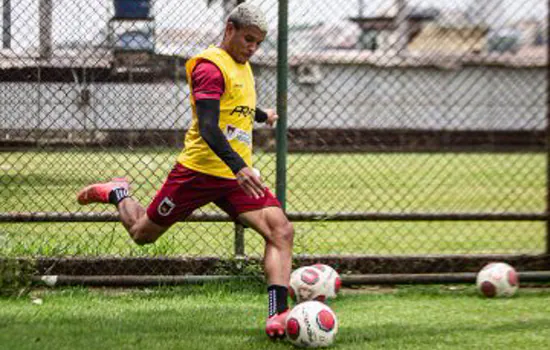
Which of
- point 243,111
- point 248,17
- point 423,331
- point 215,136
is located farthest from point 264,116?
point 423,331

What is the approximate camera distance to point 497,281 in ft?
19.0

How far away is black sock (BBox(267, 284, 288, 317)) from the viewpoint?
4.70 metres

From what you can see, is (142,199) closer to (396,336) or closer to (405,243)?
(396,336)

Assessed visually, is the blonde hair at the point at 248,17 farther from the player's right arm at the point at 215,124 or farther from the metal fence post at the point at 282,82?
the metal fence post at the point at 282,82

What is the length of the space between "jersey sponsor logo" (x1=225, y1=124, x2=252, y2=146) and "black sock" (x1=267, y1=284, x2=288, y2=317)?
0.83 m

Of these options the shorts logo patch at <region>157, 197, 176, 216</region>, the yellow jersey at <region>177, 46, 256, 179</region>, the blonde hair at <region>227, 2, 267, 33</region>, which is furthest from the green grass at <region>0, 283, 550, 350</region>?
the blonde hair at <region>227, 2, 267, 33</region>

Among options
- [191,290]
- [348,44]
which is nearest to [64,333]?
[191,290]

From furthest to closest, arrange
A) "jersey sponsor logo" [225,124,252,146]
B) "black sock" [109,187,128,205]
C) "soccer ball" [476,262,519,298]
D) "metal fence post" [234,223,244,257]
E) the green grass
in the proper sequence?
"metal fence post" [234,223,244,257]
"soccer ball" [476,262,519,298]
"black sock" [109,187,128,205]
"jersey sponsor logo" [225,124,252,146]
the green grass

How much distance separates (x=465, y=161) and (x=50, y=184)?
1257 centimetres

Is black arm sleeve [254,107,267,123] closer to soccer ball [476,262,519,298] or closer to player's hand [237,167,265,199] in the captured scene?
player's hand [237,167,265,199]

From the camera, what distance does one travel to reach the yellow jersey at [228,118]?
4777mm

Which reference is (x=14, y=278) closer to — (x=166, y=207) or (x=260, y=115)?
(x=166, y=207)

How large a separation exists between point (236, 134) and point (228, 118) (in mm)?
106

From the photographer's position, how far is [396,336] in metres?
4.79
